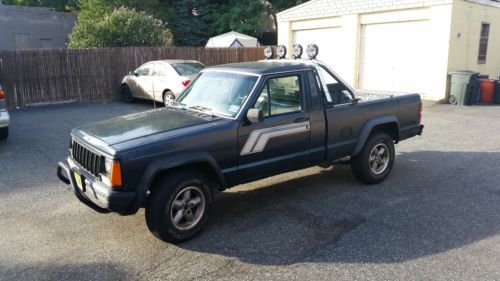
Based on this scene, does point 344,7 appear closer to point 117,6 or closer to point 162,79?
point 162,79

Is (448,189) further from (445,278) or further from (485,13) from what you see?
(485,13)

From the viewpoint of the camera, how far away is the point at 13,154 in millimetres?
7695

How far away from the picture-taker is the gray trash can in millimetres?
13422

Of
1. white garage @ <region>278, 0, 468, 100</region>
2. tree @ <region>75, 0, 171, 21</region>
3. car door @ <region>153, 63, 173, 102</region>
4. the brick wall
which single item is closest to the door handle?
car door @ <region>153, 63, 173, 102</region>

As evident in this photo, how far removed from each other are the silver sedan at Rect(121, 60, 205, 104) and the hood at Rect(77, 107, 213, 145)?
698 centimetres

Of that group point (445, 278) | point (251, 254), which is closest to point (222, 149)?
point (251, 254)

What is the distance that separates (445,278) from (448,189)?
240cm

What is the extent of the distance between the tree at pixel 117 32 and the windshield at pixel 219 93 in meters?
13.8

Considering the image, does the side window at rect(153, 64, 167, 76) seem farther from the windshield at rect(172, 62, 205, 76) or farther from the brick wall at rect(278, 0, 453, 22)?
the brick wall at rect(278, 0, 453, 22)

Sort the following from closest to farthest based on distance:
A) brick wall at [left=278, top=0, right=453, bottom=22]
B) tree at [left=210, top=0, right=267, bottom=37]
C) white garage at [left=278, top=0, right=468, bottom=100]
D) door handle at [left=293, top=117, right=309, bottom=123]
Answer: door handle at [left=293, top=117, right=309, bottom=123]
white garage at [left=278, top=0, right=468, bottom=100]
brick wall at [left=278, top=0, right=453, bottom=22]
tree at [left=210, top=0, right=267, bottom=37]

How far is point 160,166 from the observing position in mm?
3885

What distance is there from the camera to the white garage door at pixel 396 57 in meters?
14.6

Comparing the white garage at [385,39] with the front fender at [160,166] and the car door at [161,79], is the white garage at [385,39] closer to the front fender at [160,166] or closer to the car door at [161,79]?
the car door at [161,79]

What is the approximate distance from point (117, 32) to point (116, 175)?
1550cm
